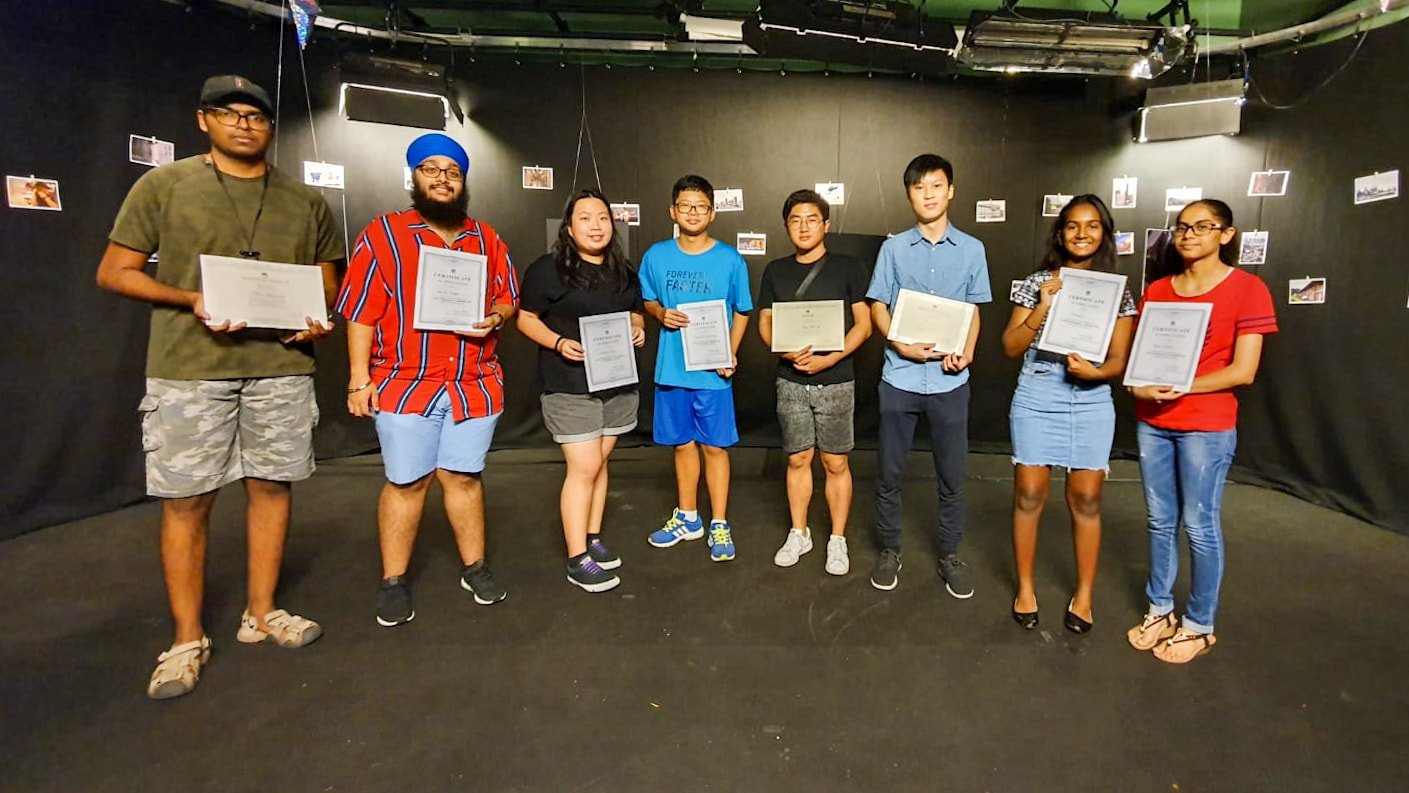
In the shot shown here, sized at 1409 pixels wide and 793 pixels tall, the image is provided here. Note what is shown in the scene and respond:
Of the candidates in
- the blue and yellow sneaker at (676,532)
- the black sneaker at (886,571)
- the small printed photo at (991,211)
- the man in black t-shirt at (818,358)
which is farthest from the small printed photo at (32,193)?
the small printed photo at (991,211)

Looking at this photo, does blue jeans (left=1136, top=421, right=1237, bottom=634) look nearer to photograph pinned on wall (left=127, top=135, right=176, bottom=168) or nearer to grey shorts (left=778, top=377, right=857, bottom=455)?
grey shorts (left=778, top=377, right=857, bottom=455)

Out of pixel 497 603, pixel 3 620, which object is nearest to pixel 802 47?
pixel 497 603

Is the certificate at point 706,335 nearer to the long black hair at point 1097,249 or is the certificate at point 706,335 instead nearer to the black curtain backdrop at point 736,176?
the long black hair at point 1097,249

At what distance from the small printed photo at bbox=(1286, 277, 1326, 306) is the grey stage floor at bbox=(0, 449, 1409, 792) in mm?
1616

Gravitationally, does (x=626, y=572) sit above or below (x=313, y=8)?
below

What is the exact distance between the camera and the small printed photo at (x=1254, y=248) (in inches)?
154

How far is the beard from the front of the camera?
196cm

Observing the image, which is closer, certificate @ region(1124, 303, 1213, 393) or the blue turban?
certificate @ region(1124, 303, 1213, 393)

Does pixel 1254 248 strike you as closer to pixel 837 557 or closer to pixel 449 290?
pixel 837 557

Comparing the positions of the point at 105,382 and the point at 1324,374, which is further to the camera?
the point at 1324,374

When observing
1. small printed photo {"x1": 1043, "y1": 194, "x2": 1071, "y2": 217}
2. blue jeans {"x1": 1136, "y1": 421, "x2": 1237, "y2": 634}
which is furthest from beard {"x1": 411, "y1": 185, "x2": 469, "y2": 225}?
small printed photo {"x1": 1043, "y1": 194, "x2": 1071, "y2": 217}

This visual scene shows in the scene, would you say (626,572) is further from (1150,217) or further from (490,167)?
(1150,217)

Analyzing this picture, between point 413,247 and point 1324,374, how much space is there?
498cm

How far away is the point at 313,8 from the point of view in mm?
2850
